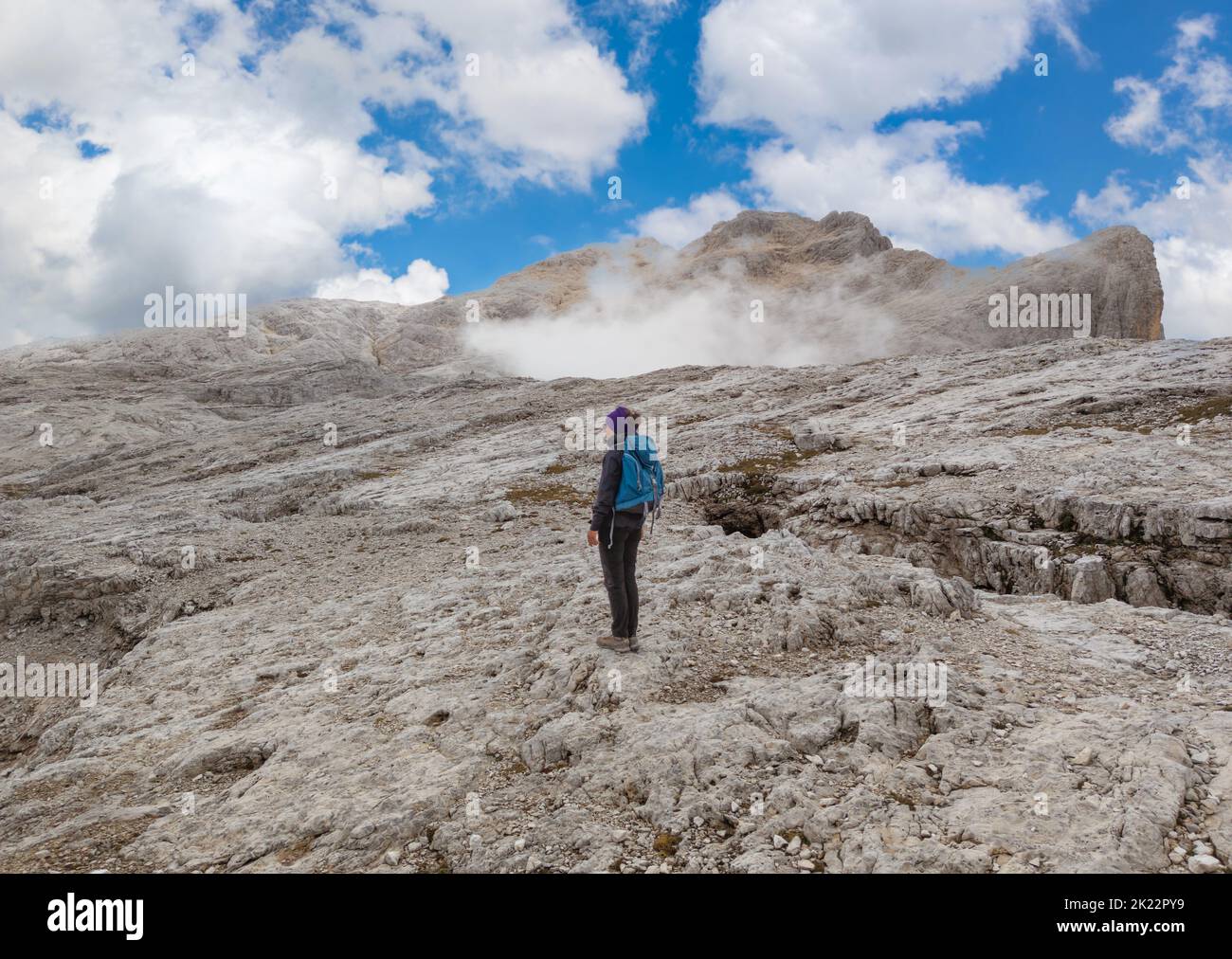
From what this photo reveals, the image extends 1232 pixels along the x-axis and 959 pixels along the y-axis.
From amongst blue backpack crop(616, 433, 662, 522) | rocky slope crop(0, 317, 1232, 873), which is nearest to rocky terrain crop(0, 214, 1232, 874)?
rocky slope crop(0, 317, 1232, 873)

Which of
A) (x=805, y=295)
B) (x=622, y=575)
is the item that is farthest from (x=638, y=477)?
(x=805, y=295)

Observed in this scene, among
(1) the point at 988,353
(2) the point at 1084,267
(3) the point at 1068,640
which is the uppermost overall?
(2) the point at 1084,267

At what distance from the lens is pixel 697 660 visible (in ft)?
40.5

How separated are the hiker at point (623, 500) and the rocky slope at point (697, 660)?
1719mm

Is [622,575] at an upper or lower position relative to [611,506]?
lower

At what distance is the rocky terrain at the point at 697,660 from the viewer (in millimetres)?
7750

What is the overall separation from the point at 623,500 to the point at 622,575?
1.52 metres

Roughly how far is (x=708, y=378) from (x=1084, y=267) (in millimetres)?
96388

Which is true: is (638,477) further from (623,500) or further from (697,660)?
(697,660)

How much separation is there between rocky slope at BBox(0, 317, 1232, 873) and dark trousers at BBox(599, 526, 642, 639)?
85 centimetres

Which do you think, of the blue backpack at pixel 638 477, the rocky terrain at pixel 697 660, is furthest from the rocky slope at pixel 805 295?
the blue backpack at pixel 638 477

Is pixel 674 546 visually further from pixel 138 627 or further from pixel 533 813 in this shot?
pixel 138 627
